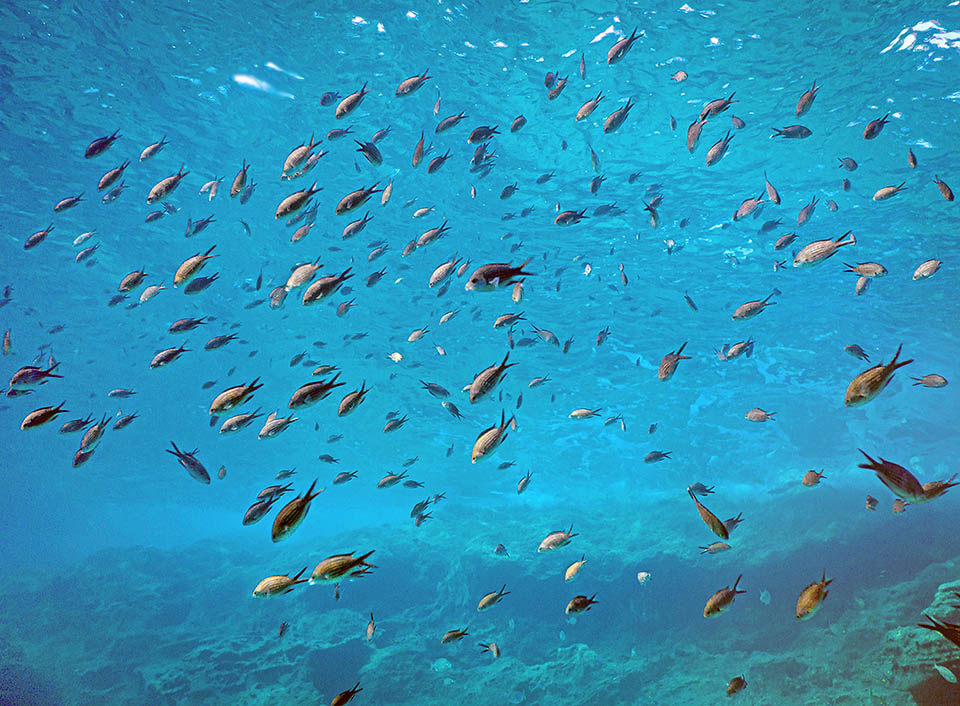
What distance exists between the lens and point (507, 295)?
57.6 ft

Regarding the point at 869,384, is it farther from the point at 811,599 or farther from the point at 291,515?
the point at 291,515

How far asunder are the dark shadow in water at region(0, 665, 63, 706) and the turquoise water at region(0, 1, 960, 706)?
0.09 m

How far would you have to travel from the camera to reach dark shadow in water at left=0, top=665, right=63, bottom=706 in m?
12.3

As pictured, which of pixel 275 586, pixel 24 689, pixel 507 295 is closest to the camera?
pixel 275 586

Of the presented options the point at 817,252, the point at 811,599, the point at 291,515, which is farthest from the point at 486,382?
the point at 817,252

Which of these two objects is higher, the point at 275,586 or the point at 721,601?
the point at 721,601

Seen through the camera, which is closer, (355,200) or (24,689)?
(355,200)

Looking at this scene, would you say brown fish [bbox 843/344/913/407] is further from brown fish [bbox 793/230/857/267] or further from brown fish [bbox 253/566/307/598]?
brown fish [bbox 253/566/307/598]

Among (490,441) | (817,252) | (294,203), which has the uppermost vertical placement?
(817,252)

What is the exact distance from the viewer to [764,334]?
826 inches

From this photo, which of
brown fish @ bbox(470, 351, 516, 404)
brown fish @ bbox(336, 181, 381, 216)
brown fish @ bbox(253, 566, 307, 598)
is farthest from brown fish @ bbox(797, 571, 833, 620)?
brown fish @ bbox(336, 181, 381, 216)

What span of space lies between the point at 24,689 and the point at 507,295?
20.2 meters

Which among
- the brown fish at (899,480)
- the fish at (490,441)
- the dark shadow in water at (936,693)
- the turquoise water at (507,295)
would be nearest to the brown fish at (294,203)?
the turquoise water at (507,295)

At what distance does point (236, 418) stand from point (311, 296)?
1854 millimetres
